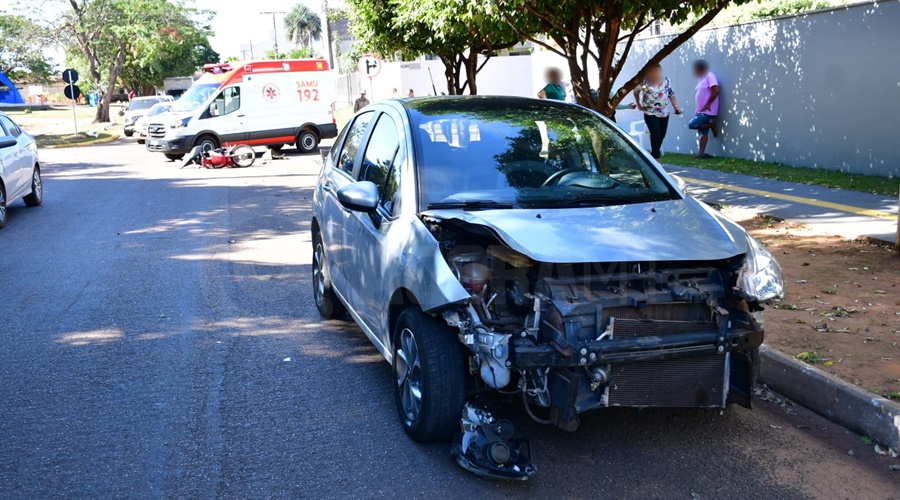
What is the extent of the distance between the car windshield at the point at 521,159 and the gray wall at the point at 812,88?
8.13 m

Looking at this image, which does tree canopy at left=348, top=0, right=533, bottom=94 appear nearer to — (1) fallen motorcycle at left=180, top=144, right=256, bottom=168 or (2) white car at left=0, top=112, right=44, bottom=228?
(1) fallen motorcycle at left=180, top=144, right=256, bottom=168

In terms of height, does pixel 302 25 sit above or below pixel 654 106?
above

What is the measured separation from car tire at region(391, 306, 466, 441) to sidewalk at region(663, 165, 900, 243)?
19.0 ft

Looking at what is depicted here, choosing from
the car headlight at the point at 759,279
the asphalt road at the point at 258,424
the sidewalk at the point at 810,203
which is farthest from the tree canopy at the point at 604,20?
the car headlight at the point at 759,279

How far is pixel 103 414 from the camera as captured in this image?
5.16m

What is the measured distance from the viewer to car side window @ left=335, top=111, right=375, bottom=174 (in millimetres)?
6367

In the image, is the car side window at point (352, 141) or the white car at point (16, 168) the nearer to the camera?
the car side window at point (352, 141)

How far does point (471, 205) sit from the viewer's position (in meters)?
4.92

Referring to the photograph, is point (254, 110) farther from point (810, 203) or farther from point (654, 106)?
point (810, 203)

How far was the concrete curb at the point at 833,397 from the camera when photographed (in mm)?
4508

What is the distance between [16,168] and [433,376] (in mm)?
11249

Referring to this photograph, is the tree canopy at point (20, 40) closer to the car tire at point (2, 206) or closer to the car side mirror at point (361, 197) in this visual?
the car tire at point (2, 206)

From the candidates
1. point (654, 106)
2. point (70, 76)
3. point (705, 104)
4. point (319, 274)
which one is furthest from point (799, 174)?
point (70, 76)

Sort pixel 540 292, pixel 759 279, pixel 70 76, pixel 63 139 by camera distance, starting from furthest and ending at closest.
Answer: pixel 63 139 < pixel 70 76 < pixel 759 279 < pixel 540 292
